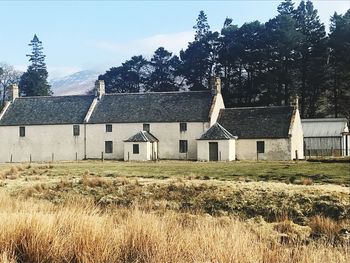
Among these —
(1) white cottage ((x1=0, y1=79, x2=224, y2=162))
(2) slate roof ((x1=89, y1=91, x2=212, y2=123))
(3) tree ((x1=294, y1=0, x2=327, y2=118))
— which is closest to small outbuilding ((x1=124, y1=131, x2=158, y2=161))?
(1) white cottage ((x1=0, y1=79, x2=224, y2=162))

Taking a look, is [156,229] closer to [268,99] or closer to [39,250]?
[39,250]

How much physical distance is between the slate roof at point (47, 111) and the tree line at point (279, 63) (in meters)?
22.7

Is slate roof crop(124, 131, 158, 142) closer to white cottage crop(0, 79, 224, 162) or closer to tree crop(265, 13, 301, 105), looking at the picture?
white cottage crop(0, 79, 224, 162)

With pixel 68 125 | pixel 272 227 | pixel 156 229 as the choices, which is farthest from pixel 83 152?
pixel 156 229

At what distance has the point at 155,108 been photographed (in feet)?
183

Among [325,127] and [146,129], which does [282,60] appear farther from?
[146,129]

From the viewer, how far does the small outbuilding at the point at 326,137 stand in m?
53.5

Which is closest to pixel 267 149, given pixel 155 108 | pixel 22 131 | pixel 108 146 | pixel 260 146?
pixel 260 146

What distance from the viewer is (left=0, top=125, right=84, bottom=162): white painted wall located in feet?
182

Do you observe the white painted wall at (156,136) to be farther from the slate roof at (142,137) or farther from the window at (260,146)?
the window at (260,146)

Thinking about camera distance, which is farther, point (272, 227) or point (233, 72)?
point (233, 72)

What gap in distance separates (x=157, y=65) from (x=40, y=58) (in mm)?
26330

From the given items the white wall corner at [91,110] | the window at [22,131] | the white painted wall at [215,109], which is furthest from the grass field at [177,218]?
the window at [22,131]

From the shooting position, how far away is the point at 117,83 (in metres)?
86.4
